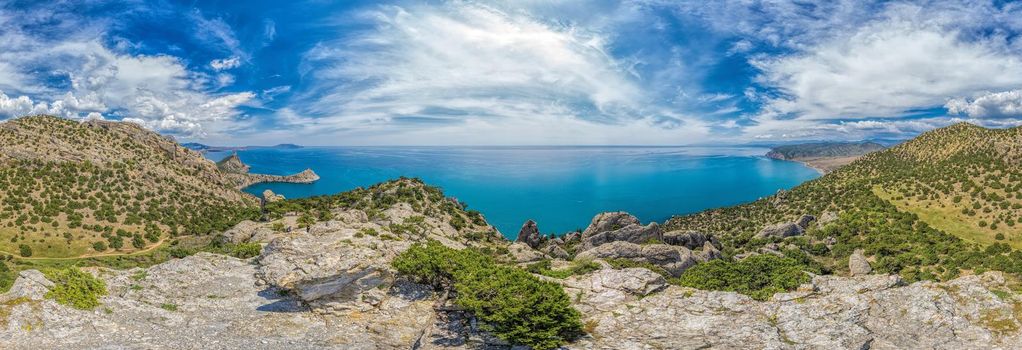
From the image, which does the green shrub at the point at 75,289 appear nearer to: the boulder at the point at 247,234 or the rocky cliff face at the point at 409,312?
the rocky cliff face at the point at 409,312

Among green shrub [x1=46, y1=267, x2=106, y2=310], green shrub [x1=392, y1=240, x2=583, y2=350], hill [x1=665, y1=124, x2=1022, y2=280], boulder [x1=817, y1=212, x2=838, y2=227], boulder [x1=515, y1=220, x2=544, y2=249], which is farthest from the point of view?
boulder [x1=817, y1=212, x2=838, y2=227]

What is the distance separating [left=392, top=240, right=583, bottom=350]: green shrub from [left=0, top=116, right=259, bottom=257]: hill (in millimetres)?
51048

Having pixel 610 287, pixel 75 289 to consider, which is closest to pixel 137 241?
pixel 75 289

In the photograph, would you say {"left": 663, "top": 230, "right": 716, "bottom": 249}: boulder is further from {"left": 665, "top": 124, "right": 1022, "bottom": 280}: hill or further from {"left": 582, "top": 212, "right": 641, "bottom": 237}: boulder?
{"left": 665, "top": 124, "right": 1022, "bottom": 280}: hill

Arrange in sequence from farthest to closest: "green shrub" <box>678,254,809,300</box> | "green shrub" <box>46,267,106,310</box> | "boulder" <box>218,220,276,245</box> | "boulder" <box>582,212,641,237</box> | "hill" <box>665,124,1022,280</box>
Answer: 1. "boulder" <box>582,212,641,237</box>
2. "hill" <box>665,124,1022,280</box>
3. "boulder" <box>218,220,276,245</box>
4. "green shrub" <box>678,254,809,300</box>
5. "green shrub" <box>46,267,106,310</box>

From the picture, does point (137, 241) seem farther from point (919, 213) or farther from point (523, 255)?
point (919, 213)

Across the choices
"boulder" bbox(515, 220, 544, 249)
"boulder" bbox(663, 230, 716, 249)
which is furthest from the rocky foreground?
"boulder" bbox(515, 220, 544, 249)

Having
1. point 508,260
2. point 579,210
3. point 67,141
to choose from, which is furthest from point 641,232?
point 579,210

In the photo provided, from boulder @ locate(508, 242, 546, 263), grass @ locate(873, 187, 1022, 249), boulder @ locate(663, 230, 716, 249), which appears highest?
grass @ locate(873, 187, 1022, 249)

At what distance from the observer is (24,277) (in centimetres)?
1833

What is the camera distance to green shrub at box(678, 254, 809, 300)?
→ 2623 cm

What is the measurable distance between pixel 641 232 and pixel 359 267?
4662 cm

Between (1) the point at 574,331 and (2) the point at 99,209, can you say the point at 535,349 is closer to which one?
(1) the point at 574,331

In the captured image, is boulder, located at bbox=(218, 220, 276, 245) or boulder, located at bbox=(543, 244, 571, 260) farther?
boulder, located at bbox=(543, 244, 571, 260)
